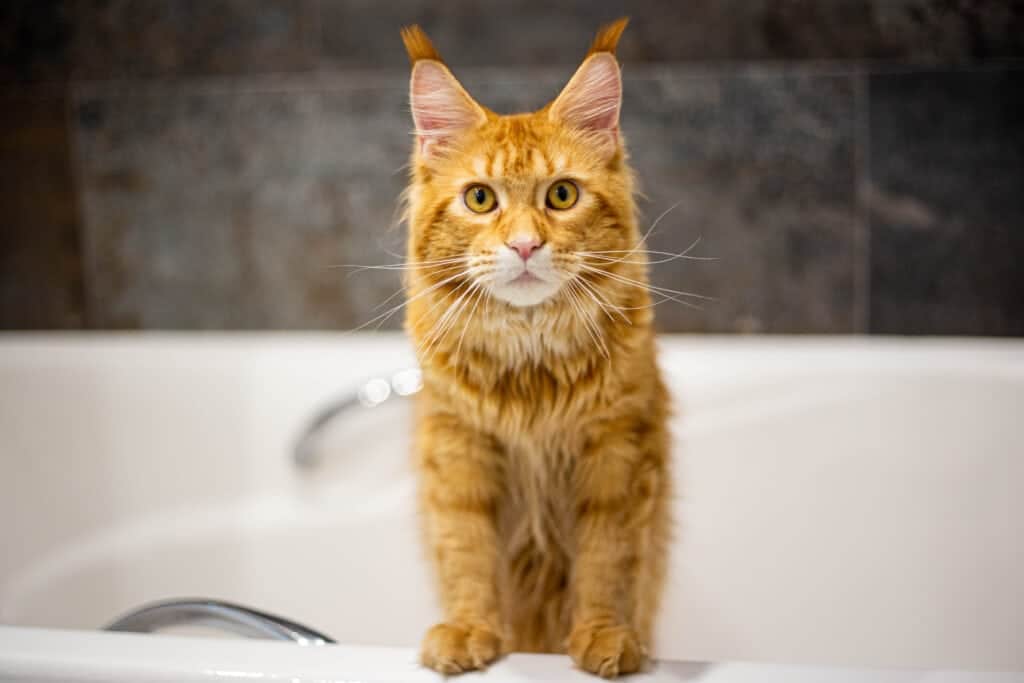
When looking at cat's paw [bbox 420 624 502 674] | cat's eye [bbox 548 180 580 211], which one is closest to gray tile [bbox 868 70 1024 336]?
cat's eye [bbox 548 180 580 211]

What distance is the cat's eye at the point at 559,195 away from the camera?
82cm

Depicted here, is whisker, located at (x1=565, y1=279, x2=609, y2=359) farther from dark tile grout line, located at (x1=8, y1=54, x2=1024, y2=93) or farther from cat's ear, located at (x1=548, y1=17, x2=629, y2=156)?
dark tile grout line, located at (x1=8, y1=54, x2=1024, y2=93)

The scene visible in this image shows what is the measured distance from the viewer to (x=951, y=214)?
70.9 inches

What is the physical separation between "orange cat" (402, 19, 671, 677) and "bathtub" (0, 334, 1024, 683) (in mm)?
452

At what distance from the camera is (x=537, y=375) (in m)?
0.87

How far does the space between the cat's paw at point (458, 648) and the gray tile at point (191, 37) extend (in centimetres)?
143

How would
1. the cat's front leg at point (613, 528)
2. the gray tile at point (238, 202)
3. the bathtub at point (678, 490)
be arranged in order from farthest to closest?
the gray tile at point (238, 202)
the bathtub at point (678, 490)
the cat's front leg at point (613, 528)

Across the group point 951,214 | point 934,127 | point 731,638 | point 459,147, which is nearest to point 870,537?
point 731,638

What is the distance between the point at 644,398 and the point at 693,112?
1.08 metres

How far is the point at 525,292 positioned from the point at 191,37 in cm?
146

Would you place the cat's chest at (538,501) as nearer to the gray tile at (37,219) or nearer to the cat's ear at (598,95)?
the cat's ear at (598,95)

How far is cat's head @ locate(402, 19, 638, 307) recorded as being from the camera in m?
0.78

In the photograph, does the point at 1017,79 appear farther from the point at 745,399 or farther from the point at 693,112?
the point at 745,399

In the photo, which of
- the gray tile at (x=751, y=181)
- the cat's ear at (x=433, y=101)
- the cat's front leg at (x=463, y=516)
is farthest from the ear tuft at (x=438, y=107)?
the gray tile at (x=751, y=181)
